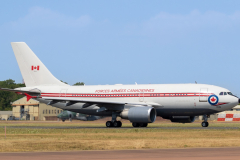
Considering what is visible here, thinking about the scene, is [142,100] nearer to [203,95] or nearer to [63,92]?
[203,95]

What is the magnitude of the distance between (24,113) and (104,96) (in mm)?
88928

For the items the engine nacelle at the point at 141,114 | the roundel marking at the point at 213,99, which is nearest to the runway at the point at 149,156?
the engine nacelle at the point at 141,114

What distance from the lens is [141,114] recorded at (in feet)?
138

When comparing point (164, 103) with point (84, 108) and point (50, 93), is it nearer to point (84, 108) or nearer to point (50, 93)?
point (84, 108)

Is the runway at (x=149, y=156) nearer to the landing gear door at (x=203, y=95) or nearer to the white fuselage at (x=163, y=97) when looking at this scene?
the landing gear door at (x=203, y=95)

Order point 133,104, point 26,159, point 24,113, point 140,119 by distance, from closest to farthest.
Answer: point 26,159 < point 140,119 < point 133,104 < point 24,113

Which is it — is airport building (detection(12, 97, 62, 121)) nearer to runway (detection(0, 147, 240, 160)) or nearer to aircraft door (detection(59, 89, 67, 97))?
aircraft door (detection(59, 89, 67, 97))

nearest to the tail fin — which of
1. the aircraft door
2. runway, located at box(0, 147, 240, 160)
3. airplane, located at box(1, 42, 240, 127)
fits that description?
airplane, located at box(1, 42, 240, 127)

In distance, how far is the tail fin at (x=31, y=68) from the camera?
52969mm

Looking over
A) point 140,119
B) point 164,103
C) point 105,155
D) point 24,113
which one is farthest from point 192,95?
point 24,113

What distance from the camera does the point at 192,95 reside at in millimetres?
43406

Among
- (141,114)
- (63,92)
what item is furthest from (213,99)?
(63,92)

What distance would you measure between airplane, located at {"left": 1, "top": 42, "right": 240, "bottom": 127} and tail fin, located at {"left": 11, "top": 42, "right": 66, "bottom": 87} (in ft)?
1.87

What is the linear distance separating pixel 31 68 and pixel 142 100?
16.7 metres
